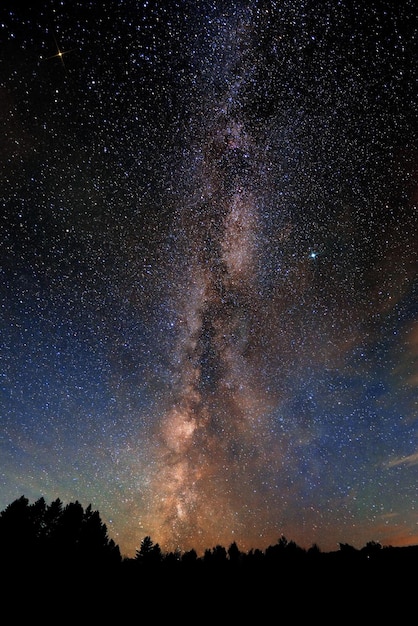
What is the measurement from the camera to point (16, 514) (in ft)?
102

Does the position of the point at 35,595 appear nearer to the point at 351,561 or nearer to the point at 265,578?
the point at 265,578

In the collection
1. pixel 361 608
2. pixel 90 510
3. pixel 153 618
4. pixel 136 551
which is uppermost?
pixel 90 510

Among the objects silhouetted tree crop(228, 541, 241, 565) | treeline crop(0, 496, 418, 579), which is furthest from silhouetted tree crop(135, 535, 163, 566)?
silhouetted tree crop(228, 541, 241, 565)

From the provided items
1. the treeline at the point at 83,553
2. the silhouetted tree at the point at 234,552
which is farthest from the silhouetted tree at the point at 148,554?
the silhouetted tree at the point at 234,552

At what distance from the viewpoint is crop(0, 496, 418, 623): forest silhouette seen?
2164cm

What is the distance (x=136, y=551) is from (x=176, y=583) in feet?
77.6

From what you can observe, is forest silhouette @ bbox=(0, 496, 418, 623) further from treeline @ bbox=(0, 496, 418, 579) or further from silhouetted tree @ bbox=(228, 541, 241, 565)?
silhouetted tree @ bbox=(228, 541, 241, 565)

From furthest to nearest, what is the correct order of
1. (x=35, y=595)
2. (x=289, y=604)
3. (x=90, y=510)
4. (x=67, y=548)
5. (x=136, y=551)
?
(x=136, y=551)
(x=90, y=510)
(x=67, y=548)
(x=35, y=595)
(x=289, y=604)

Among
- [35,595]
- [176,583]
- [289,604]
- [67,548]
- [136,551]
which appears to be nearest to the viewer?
[289,604]

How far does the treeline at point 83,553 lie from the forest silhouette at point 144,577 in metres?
0.10

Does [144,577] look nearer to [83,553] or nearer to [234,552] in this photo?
[83,553]

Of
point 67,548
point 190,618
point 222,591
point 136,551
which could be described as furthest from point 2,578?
point 136,551

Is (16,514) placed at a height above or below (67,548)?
above

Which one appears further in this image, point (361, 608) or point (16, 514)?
point (16, 514)
